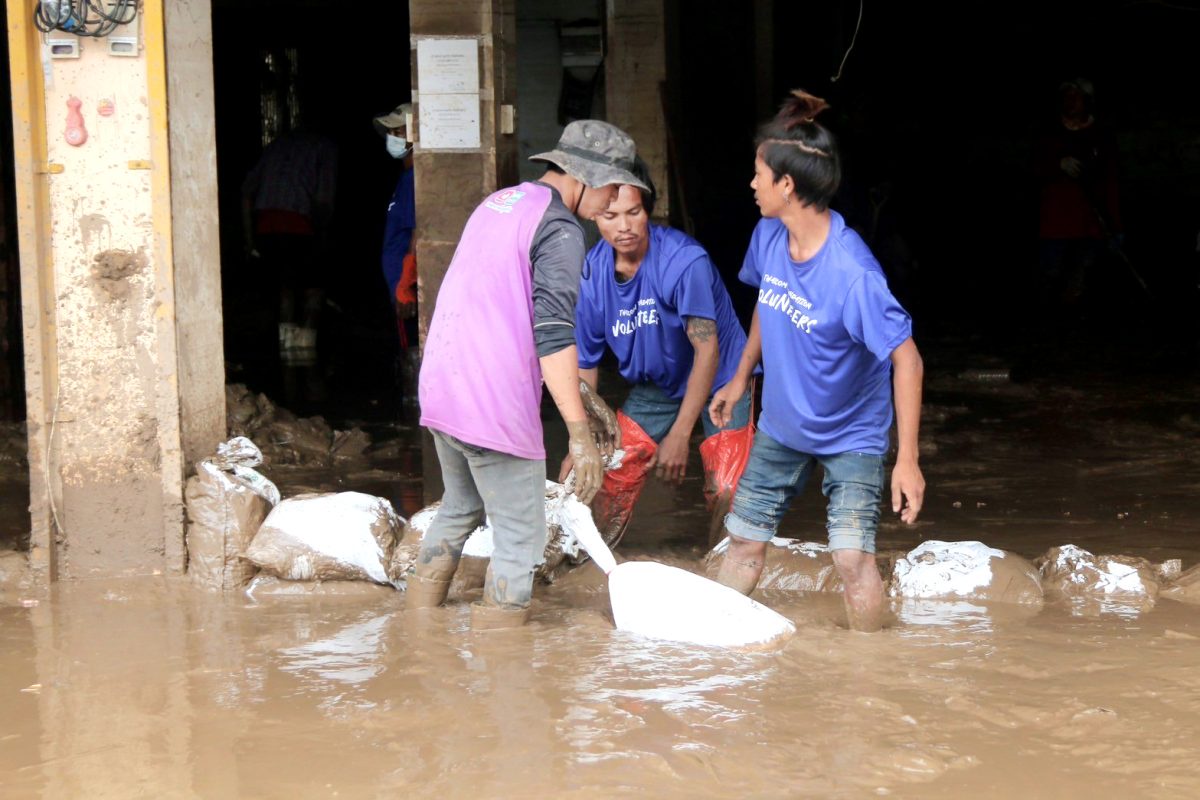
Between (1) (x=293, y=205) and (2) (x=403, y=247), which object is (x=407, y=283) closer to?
(2) (x=403, y=247)


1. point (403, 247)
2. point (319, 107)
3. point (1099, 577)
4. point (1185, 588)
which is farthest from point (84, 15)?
point (319, 107)

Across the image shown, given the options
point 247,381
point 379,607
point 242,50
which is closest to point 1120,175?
point 242,50

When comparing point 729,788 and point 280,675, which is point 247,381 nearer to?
point 280,675

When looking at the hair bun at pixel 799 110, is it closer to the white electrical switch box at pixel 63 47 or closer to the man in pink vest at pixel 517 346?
the man in pink vest at pixel 517 346

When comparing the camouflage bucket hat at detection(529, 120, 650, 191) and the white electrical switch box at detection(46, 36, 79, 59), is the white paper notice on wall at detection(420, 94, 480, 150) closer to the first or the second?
the white electrical switch box at detection(46, 36, 79, 59)

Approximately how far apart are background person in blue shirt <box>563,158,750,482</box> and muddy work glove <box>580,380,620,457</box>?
0.15m

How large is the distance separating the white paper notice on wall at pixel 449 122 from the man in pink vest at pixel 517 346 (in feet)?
8.13

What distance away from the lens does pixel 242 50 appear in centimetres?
1327

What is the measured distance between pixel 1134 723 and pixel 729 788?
1.06 meters

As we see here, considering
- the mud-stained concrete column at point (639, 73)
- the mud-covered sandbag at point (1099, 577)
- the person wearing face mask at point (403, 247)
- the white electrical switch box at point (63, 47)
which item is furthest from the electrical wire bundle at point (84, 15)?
the mud-stained concrete column at point (639, 73)

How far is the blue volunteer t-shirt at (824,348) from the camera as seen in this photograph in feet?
12.2

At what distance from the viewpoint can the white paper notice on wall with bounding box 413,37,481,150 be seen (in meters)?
6.34

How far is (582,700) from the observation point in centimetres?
355

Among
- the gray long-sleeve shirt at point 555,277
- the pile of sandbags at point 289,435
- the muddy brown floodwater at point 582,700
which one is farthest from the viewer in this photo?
the pile of sandbags at point 289,435
